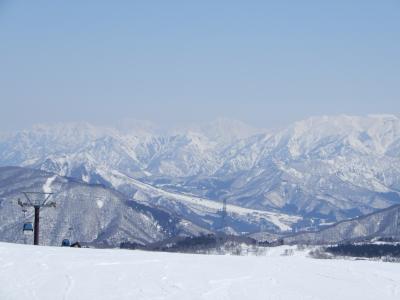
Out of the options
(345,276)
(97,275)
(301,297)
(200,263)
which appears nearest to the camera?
(301,297)

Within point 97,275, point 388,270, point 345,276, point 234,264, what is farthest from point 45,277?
point 388,270

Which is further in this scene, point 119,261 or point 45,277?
point 119,261

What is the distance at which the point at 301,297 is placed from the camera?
23891 millimetres

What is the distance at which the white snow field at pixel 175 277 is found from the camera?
2359cm

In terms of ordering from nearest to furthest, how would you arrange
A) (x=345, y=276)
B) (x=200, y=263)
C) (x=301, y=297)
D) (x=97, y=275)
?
(x=301, y=297) < (x=97, y=275) < (x=345, y=276) < (x=200, y=263)

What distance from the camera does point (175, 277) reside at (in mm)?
26453

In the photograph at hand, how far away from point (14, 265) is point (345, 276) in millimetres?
12670

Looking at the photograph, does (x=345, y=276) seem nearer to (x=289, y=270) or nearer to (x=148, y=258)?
(x=289, y=270)

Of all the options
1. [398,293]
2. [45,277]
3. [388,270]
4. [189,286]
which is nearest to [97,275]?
[45,277]

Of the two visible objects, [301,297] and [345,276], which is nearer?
[301,297]

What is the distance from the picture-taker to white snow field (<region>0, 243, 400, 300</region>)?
77.4 feet

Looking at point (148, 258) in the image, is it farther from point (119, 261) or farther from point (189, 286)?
point (189, 286)

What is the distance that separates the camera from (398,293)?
25375 mm

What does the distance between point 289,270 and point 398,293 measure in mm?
5275
